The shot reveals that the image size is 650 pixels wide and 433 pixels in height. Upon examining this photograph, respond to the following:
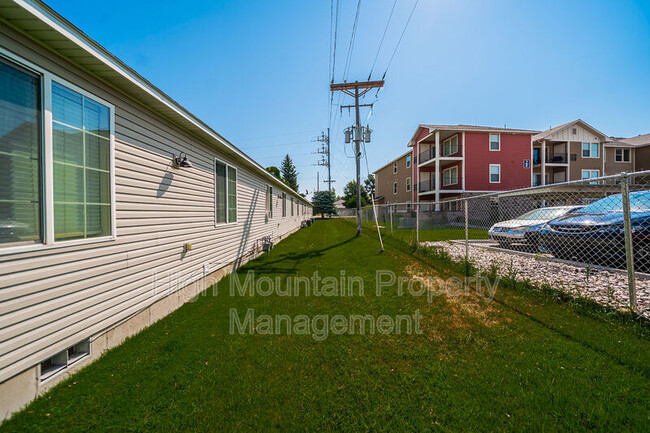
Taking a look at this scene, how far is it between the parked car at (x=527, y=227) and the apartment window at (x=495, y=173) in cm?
1585

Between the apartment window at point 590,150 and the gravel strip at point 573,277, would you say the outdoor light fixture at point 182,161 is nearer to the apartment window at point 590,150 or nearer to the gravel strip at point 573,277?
the gravel strip at point 573,277

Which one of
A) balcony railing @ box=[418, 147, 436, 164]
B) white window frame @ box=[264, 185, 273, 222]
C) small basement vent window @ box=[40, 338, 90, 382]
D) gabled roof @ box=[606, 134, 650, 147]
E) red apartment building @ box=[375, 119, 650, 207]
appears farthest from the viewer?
gabled roof @ box=[606, 134, 650, 147]

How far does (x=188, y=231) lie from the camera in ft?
14.9

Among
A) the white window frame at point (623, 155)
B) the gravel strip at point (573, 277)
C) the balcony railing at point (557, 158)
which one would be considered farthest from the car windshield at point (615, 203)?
the white window frame at point (623, 155)

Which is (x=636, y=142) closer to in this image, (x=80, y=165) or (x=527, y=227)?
(x=527, y=227)

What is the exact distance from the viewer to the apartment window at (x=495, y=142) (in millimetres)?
20938

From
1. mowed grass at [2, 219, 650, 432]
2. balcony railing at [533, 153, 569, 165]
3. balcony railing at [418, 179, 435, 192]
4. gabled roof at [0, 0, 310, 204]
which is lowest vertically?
mowed grass at [2, 219, 650, 432]

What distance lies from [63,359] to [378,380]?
3.00 meters

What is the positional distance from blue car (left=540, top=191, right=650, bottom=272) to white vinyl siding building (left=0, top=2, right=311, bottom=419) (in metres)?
6.66

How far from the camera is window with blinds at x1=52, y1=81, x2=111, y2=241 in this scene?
241cm

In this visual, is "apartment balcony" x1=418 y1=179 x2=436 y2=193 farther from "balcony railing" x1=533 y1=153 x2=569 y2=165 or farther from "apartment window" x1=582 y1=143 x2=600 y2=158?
"apartment window" x1=582 y1=143 x2=600 y2=158

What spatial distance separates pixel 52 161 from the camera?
2305 mm

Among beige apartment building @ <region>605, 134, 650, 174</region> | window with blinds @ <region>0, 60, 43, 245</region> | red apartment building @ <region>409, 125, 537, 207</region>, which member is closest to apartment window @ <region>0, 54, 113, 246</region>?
window with blinds @ <region>0, 60, 43, 245</region>

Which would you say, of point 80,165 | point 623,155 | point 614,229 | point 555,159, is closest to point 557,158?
point 555,159
